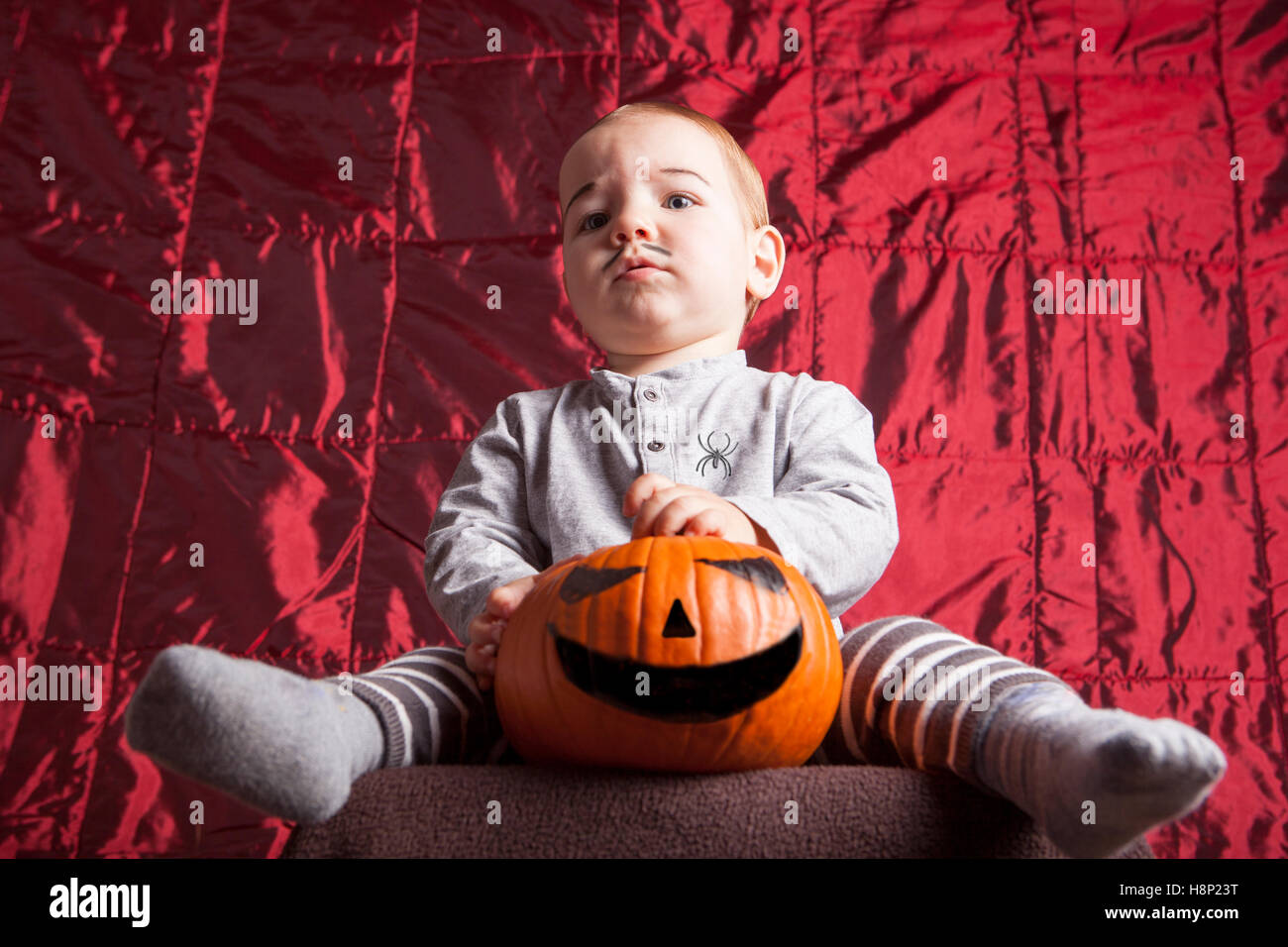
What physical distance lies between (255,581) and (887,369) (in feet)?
2.72

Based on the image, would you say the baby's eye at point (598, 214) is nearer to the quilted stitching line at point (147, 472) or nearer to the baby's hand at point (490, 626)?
the baby's hand at point (490, 626)

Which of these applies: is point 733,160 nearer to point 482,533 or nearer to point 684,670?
point 482,533

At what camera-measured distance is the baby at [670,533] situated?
0.56 meters

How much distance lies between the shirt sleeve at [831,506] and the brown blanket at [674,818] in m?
0.20

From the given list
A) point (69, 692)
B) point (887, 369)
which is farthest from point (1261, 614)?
point (69, 692)

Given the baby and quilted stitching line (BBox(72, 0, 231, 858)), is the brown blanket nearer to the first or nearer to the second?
the baby

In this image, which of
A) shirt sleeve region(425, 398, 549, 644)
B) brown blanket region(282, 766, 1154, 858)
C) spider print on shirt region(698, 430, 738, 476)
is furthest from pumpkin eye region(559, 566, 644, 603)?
spider print on shirt region(698, 430, 738, 476)

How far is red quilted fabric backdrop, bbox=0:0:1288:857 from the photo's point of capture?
1.25 m

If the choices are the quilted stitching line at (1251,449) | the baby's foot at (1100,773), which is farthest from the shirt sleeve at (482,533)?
the quilted stitching line at (1251,449)

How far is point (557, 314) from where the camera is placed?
4.56 feet

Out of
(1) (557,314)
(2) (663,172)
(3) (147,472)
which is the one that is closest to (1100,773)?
(2) (663,172)

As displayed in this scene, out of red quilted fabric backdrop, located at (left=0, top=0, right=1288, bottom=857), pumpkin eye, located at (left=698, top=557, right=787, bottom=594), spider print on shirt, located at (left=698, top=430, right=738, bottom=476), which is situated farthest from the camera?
red quilted fabric backdrop, located at (left=0, top=0, right=1288, bottom=857)

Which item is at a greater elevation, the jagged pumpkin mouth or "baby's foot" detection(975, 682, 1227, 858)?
the jagged pumpkin mouth

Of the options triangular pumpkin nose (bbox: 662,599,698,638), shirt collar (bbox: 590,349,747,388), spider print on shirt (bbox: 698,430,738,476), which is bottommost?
triangular pumpkin nose (bbox: 662,599,698,638)
